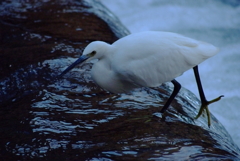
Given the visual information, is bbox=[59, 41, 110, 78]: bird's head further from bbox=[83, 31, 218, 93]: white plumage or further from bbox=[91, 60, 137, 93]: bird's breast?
bbox=[91, 60, 137, 93]: bird's breast

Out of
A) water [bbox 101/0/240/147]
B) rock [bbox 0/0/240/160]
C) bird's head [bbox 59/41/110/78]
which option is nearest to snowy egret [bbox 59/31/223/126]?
bird's head [bbox 59/41/110/78]

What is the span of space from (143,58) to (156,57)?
11 centimetres

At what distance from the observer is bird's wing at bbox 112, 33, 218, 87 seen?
3.15 metres

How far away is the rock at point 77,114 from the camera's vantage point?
2762 millimetres

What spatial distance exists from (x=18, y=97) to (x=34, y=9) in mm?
2623

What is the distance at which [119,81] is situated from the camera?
10.9 ft

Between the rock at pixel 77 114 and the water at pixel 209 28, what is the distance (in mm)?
2882

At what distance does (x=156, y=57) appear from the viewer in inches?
127

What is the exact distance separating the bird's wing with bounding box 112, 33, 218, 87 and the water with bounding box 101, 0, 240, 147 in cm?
324

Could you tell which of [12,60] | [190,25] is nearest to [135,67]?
[12,60]

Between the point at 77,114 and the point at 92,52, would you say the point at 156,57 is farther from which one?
the point at 77,114

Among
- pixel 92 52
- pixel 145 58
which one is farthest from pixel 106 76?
pixel 145 58

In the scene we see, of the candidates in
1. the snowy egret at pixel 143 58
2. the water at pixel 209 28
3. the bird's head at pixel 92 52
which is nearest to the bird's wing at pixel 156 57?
the snowy egret at pixel 143 58

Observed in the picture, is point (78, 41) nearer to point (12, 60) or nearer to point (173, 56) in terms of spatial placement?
point (12, 60)
